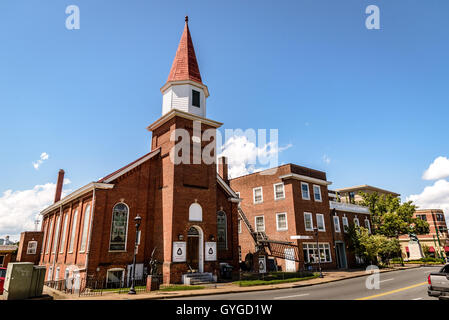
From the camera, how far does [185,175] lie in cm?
2177

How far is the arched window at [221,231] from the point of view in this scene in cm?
2435

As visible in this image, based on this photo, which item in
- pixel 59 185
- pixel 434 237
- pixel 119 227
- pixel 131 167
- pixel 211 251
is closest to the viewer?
pixel 119 227

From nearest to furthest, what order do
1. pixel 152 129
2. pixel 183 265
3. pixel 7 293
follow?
1. pixel 7 293
2. pixel 183 265
3. pixel 152 129

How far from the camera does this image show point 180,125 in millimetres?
22234

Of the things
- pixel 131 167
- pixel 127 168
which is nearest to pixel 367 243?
pixel 131 167

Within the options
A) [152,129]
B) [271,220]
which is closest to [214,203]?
[152,129]

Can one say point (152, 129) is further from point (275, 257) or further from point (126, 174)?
point (275, 257)

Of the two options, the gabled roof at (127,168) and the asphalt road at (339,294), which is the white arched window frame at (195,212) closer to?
the gabled roof at (127,168)

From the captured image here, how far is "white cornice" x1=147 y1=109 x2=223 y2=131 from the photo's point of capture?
2215 centimetres

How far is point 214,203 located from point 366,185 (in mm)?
55355

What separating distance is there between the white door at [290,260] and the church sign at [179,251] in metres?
13.8

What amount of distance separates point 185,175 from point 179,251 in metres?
5.68

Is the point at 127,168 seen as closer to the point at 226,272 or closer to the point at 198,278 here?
the point at 198,278

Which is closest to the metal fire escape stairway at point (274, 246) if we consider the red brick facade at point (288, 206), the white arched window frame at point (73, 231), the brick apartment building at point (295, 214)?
the brick apartment building at point (295, 214)
